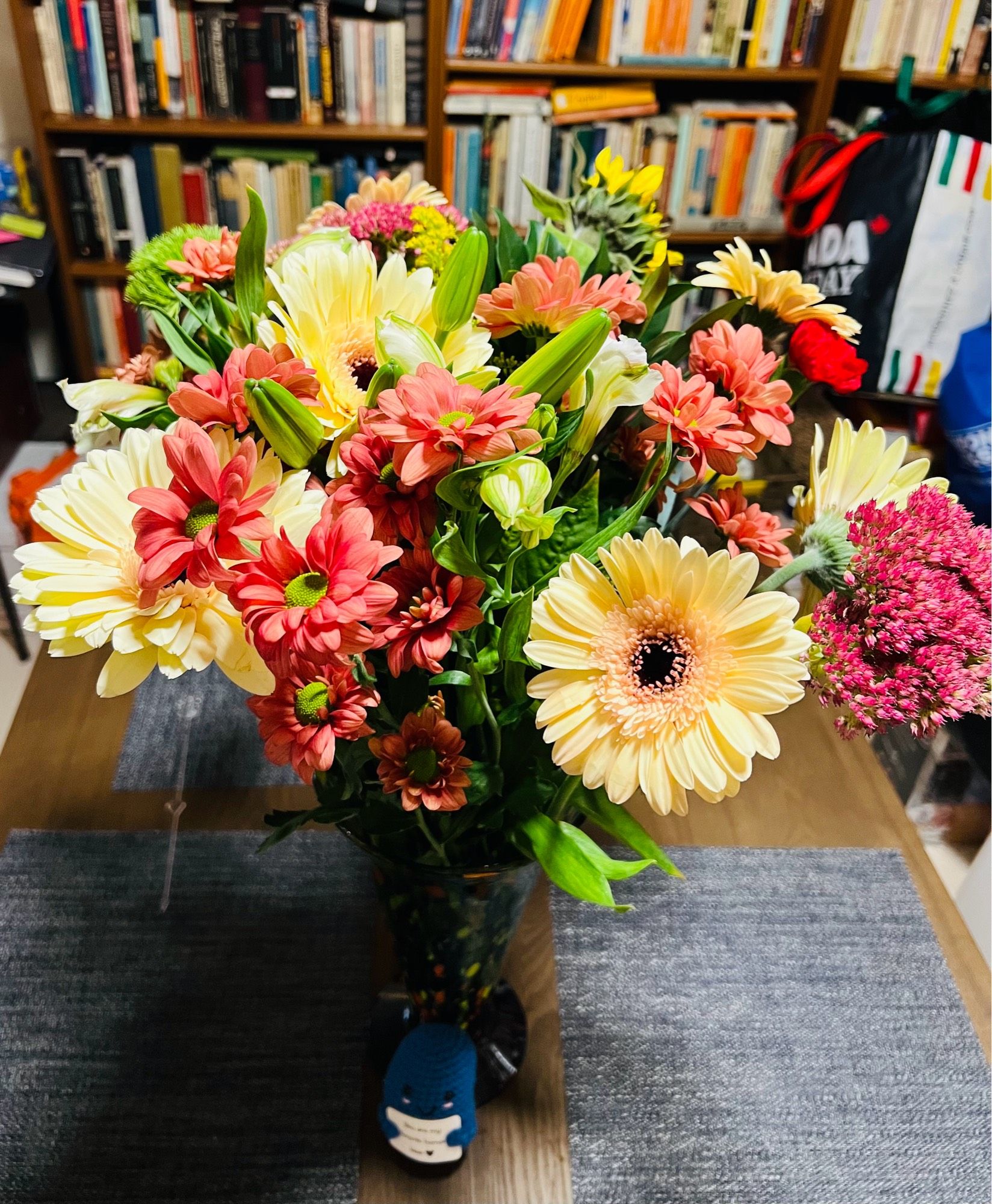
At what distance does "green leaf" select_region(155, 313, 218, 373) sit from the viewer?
516 mm

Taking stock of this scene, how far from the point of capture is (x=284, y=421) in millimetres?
425

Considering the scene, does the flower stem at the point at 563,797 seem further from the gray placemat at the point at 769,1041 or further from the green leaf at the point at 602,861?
the gray placemat at the point at 769,1041

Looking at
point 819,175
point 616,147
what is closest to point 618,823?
point 819,175

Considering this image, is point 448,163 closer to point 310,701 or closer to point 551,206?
point 551,206

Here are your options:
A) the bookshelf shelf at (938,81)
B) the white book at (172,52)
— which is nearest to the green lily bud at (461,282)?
the white book at (172,52)

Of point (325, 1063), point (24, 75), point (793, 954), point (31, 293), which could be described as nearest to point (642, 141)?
point (24, 75)

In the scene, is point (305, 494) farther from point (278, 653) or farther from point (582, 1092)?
point (582, 1092)

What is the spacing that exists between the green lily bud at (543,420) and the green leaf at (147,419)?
0.65 feet

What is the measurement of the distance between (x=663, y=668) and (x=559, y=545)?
96mm

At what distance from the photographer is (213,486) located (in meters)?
0.38

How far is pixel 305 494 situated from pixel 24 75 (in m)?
2.18

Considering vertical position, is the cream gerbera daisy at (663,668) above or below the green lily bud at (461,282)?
below

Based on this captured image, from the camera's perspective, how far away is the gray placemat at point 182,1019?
0.71 meters

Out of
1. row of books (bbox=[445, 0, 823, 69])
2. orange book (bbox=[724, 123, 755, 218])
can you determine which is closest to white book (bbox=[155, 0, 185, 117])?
row of books (bbox=[445, 0, 823, 69])
